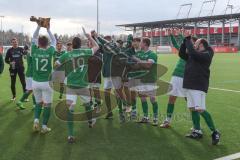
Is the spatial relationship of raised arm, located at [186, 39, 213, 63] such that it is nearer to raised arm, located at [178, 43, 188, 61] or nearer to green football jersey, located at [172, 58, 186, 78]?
raised arm, located at [178, 43, 188, 61]

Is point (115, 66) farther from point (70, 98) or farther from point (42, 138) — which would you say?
point (42, 138)

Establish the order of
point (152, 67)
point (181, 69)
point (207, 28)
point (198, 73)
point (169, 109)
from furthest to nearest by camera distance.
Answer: point (207, 28)
point (152, 67)
point (169, 109)
point (181, 69)
point (198, 73)

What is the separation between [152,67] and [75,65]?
216 cm

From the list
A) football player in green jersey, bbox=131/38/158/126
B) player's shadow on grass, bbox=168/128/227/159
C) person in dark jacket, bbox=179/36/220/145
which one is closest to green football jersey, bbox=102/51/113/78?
football player in green jersey, bbox=131/38/158/126

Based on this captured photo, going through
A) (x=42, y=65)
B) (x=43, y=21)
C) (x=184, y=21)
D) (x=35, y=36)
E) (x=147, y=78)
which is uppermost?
(x=184, y=21)

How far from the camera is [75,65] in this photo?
7008 mm

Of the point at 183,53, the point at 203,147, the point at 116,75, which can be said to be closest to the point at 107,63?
the point at 116,75

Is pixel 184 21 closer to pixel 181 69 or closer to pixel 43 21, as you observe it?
pixel 181 69

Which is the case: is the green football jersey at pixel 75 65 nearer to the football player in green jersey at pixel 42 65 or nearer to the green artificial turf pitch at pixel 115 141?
the football player in green jersey at pixel 42 65

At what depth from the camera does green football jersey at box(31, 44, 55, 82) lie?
739cm

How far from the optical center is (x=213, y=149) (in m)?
Answer: 6.59

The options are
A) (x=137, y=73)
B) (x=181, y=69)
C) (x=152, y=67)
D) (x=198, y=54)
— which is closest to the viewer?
(x=198, y=54)

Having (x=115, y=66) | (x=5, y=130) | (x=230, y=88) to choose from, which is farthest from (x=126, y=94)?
(x=230, y=88)

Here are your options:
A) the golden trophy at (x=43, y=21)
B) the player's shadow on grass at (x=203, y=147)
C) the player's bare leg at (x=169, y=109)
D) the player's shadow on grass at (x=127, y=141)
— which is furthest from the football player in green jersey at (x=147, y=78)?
the golden trophy at (x=43, y=21)
